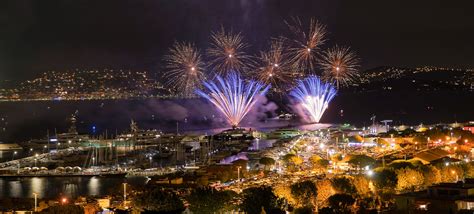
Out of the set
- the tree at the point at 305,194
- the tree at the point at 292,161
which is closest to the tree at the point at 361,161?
the tree at the point at 292,161

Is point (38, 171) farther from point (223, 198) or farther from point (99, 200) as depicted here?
point (223, 198)

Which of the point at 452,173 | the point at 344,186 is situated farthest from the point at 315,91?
the point at 344,186

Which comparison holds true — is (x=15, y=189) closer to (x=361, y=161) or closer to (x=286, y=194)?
(x=361, y=161)

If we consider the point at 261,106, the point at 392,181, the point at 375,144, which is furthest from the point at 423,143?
the point at 261,106

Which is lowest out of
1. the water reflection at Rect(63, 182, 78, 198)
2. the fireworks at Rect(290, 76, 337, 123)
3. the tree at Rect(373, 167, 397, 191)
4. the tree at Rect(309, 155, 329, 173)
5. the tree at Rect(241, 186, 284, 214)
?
the water reflection at Rect(63, 182, 78, 198)

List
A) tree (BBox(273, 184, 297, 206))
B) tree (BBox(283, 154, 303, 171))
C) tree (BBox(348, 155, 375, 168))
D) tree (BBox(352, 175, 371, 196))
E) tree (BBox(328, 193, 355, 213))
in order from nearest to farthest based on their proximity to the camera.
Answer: tree (BBox(328, 193, 355, 213)), tree (BBox(273, 184, 297, 206)), tree (BBox(352, 175, 371, 196)), tree (BBox(348, 155, 375, 168)), tree (BBox(283, 154, 303, 171))

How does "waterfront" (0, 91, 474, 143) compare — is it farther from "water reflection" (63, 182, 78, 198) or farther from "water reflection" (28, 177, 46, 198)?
"water reflection" (63, 182, 78, 198)

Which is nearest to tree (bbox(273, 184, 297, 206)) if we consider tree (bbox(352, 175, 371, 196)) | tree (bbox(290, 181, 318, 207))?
tree (bbox(290, 181, 318, 207))
